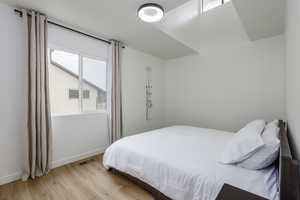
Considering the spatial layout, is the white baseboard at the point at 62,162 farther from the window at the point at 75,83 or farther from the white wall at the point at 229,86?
the white wall at the point at 229,86

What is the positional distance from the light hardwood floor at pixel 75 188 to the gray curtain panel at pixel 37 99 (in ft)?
0.63

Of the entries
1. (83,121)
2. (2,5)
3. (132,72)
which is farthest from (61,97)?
(132,72)

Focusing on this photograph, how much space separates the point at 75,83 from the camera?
8.99 feet

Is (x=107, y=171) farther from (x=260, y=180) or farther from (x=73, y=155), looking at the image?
(x=260, y=180)

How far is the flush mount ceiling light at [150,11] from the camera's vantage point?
6.04ft

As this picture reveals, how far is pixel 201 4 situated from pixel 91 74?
270 cm

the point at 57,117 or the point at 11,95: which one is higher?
the point at 11,95

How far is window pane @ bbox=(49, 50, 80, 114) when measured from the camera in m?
2.45

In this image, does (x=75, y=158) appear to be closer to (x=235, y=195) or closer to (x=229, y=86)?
(x=235, y=195)

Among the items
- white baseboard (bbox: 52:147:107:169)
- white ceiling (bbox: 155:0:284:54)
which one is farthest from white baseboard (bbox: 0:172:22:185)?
white ceiling (bbox: 155:0:284:54)

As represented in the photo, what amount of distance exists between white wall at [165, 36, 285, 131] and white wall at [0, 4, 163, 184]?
3.37 ft

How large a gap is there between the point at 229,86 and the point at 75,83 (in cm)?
330

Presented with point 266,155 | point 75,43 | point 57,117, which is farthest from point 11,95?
point 266,155

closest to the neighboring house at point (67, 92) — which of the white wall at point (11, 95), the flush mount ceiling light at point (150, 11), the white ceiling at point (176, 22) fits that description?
the white wall at point (11, 95)
